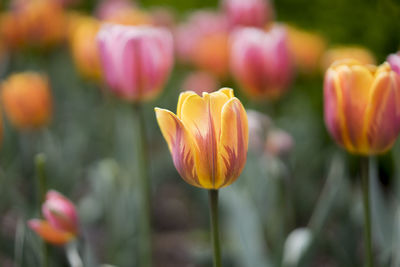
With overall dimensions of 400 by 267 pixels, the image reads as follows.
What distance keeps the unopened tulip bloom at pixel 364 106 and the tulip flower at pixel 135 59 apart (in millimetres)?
466

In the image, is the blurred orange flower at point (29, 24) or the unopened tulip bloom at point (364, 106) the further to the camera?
the blurred orange flower at point (29, 24)

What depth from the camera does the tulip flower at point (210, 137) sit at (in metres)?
0.70

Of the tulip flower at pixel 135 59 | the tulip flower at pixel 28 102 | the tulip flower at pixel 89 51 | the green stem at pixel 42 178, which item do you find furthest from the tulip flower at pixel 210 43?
the green stem at pixel 42 178

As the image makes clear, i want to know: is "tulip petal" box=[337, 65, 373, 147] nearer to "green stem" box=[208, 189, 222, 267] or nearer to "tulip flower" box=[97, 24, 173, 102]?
"green stem" box=[208, 189, 222, 267]

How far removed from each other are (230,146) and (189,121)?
7 centimetres

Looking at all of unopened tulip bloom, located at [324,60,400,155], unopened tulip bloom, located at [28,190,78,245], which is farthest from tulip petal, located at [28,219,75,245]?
unopened tulip bloom, located at [324,60,400,155]

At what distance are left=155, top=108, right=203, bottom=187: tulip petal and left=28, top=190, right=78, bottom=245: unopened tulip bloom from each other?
0.28 metres

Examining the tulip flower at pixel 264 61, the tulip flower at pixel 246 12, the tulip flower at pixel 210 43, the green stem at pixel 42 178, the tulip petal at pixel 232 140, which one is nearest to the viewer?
the tulip petal at pixel 232 140

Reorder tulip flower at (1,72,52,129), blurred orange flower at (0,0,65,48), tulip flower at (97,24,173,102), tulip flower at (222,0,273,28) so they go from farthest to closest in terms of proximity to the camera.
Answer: blurred orange flower at (0,0,65,48) < tulip flower at (222,0,273,28) < tulip flower at (1,72,52,129) < tulip flower at (97,24,173,102)

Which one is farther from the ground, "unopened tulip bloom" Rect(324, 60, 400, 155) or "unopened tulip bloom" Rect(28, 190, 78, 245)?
"unopened tulip bloom" Rect(324, 60, 400, 155)

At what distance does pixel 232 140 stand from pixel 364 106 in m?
0.25

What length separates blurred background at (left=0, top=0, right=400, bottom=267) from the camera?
4.05 ft

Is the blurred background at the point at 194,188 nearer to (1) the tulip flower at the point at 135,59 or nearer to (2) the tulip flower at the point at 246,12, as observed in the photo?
(2) the tulip flower at the point at 246,12

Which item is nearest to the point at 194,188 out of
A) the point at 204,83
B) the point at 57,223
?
the point at 204,83
